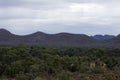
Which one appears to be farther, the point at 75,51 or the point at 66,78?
the point at 75,51

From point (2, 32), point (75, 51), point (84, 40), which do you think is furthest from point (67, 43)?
point (75, 51)

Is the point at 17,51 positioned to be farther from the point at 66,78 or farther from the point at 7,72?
the point at 66,78

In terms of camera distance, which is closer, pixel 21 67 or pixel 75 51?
pixel 21 67

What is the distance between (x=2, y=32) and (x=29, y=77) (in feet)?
453

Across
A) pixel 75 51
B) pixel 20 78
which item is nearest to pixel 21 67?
pixel 20 78

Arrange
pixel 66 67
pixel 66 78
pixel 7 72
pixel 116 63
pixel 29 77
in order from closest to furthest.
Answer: pixel 66 78
pixel 29 77
pixel 7 72
pixel 66 67
pixel 116 63

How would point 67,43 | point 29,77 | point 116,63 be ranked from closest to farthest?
1. point 29,77
2. point 116,63
3. point 67,43

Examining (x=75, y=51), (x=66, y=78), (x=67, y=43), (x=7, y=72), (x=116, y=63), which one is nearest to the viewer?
(x=66, y=78)

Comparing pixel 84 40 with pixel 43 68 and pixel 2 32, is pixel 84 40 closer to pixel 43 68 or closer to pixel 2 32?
pixel 2 32

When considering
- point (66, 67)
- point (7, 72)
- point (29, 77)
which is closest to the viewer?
point (29, 77)

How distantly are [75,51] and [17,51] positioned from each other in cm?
2940

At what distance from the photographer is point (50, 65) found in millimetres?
48219

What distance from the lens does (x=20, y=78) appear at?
117 feet

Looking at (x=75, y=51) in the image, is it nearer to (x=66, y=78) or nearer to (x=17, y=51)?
(x=17, y=51)
